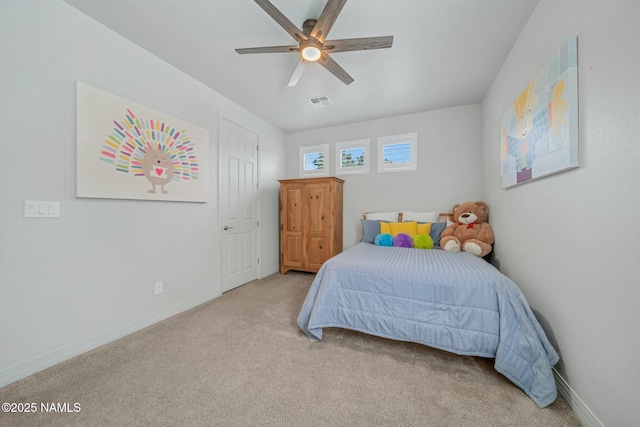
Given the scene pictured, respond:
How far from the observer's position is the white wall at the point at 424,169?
3359 millimetres

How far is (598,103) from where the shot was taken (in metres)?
1.10

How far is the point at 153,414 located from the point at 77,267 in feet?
4.17

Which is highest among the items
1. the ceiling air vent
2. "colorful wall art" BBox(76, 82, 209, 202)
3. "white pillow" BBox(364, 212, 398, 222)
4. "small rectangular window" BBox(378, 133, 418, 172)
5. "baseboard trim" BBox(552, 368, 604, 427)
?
the ceiling air vent

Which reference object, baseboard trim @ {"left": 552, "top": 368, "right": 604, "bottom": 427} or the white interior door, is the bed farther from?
the white interior door

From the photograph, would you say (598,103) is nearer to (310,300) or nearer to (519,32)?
(519,32)

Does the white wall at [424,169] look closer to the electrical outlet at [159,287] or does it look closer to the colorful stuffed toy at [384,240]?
the colorful stuffed toy at [384,240]

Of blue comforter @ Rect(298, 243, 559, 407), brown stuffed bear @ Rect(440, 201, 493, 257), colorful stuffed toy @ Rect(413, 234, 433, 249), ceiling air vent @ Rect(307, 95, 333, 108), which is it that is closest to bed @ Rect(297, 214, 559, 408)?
blue comforter @ Rect(298, 243, 559, 407)

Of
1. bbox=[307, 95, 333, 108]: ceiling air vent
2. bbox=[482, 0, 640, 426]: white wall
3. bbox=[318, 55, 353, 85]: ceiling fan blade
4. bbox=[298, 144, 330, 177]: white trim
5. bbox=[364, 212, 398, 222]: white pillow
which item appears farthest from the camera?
bbox=[298, 144, 330, 177]: white trim

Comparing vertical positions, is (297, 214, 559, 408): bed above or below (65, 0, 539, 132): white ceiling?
below

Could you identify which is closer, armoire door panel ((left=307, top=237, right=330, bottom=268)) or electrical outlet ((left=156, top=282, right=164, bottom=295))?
electrical outlet ((left=156, top=282, right=164, bottom=295))

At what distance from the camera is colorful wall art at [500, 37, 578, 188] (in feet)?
4.12

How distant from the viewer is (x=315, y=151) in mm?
4332

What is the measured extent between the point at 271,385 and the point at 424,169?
3.40 meters

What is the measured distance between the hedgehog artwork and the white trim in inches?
82.8
